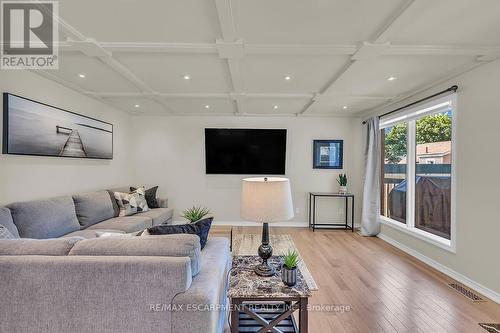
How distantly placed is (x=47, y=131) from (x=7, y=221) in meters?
1.36

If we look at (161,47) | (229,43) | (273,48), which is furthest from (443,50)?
(161,47)

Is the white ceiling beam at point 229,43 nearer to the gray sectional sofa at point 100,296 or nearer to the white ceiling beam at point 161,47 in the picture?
the white ceiling beam at point 161,47

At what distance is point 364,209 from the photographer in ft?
16.5

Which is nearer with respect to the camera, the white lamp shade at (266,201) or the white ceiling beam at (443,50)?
the white lamp shade at (266,201)

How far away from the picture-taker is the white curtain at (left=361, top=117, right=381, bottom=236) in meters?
4.79

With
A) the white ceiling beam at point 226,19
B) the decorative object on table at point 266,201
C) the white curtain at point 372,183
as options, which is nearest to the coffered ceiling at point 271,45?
the white ceiling beam at point 226,19

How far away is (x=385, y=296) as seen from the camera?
102 inches

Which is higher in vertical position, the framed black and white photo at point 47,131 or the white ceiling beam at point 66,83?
the white ceiling beam at point 66,83

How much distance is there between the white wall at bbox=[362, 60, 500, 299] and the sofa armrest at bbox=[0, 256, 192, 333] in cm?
325

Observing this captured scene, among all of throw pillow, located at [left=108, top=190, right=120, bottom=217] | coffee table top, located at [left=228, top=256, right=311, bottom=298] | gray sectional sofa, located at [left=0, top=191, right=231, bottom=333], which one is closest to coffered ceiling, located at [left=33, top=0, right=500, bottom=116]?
throw pillow, located at [left=108, top=190, right=120, bottom=217]

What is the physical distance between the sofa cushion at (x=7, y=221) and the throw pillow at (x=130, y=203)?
5.48 feet

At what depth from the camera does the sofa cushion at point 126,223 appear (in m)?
3.37

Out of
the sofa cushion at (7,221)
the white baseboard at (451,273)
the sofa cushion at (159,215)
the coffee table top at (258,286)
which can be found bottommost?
the white baseboard at (451,273)

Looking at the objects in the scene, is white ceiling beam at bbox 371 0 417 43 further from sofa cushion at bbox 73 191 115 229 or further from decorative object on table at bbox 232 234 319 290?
sofa cushion at bbox 73 191 115 229
